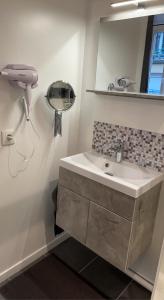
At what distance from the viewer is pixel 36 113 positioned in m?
1.71

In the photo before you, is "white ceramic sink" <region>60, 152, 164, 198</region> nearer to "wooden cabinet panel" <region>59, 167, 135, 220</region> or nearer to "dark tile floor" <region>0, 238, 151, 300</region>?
"wooden cabinet panel" <region>59, 167, 135, 220</region>

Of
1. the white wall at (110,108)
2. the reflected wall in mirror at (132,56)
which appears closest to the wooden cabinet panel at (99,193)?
the white wall at (110,108)

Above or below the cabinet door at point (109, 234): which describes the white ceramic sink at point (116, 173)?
above

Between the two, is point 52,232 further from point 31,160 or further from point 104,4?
point 104,4

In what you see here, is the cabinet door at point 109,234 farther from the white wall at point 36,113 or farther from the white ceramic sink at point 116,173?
the white wall at point 36,113

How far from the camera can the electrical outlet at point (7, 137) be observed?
154 centimetres

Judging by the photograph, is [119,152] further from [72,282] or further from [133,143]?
[72,282]

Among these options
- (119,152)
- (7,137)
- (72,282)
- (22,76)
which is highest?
(22,76)

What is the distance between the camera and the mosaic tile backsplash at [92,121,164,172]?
1.64m

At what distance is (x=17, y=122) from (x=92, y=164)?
0.67 metres

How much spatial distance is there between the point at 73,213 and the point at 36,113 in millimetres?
766

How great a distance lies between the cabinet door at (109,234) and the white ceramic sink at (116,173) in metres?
0.20

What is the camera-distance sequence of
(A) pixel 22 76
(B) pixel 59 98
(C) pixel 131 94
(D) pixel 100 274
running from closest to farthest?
(A) pixel 22 76 < (C) pixel 131 94 < (B) pixel 59 98 < (D) pixel 100 274

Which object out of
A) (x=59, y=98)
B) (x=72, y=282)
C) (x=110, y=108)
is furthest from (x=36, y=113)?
(x=72, y=282)
